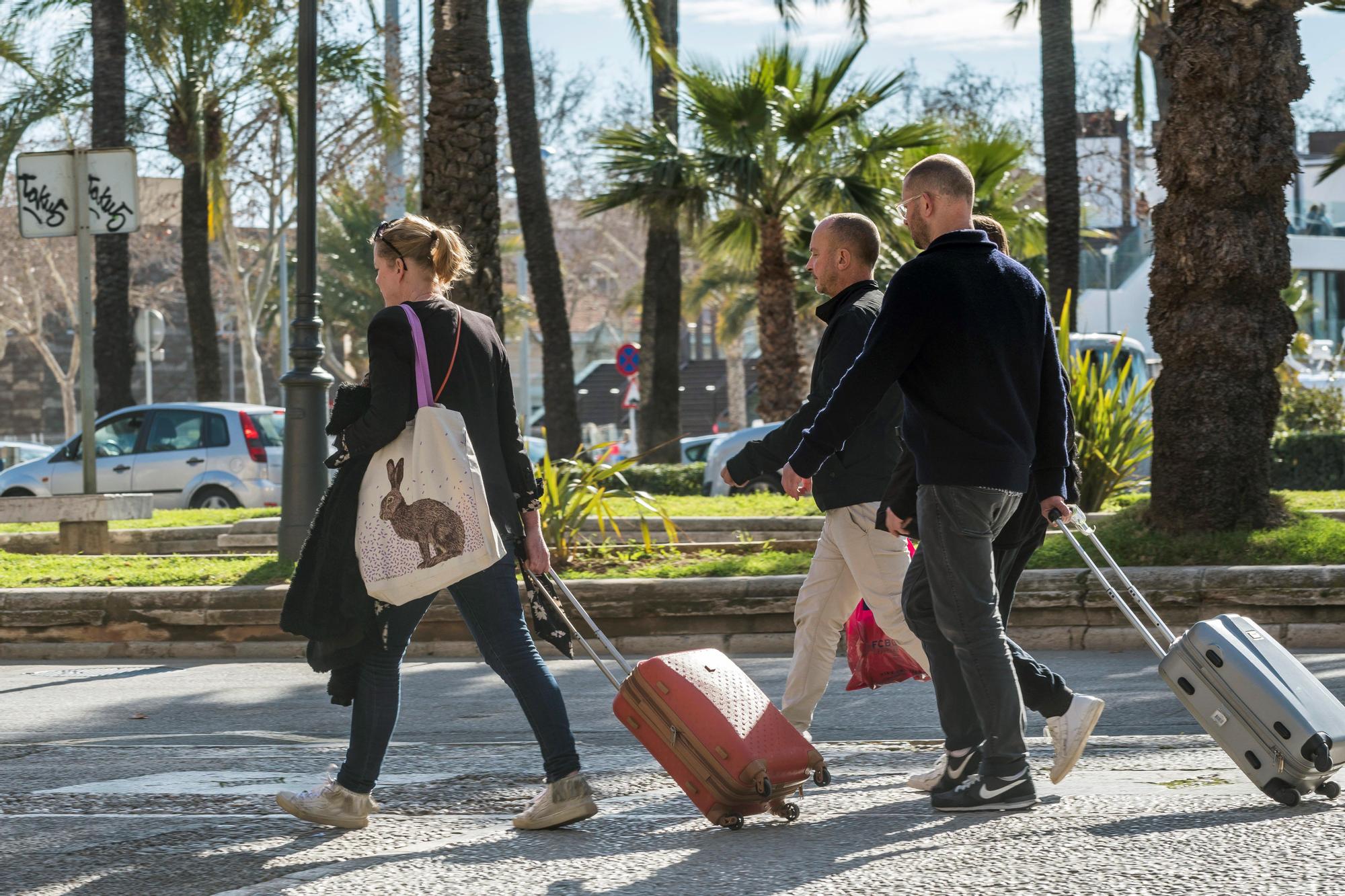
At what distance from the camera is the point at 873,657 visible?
5.34 metres

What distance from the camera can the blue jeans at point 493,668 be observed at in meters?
4.34

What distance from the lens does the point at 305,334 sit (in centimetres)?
1041

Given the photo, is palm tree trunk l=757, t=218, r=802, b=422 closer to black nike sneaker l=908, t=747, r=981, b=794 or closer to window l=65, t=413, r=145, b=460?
window l=65, t=413, r=145, b=460

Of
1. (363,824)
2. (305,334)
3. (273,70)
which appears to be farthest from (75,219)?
(273,70)

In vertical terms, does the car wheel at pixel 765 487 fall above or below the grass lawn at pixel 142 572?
below

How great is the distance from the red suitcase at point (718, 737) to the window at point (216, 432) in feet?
50.0

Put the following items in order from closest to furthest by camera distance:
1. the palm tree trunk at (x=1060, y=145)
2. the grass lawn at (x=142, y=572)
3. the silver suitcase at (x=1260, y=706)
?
the silver suitcase at (x=1260, y=706) < the grass lawn at (x=142, y=572) < the palm tree trunk at (x=1060, y=145)

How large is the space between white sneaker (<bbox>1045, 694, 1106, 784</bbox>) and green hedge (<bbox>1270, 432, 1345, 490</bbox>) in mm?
15169

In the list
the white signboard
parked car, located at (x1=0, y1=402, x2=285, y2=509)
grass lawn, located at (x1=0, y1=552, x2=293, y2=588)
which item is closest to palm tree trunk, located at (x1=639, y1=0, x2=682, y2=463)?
parked car, located at (x1=0, y1=402, x2=285, y2=509)

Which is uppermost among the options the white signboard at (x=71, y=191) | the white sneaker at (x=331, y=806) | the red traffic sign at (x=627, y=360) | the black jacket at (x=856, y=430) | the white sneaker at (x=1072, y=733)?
the white signboard at (x=71, y=191)

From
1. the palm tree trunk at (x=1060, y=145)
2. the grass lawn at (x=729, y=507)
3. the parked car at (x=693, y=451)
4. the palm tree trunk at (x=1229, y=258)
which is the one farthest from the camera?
the parked car at (x=693, y=451)

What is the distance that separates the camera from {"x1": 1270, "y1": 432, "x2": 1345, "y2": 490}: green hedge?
18.6 m

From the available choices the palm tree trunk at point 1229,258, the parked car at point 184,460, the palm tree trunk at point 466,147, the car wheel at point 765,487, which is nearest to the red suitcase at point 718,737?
the palm tree trunk at point 1229,258

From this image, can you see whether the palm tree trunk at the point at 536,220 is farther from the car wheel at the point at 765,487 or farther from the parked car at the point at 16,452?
the parked car at the point at 16,452
